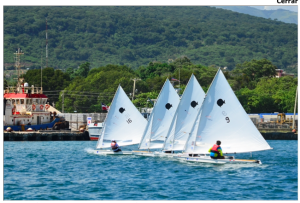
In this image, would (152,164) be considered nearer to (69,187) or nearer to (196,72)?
(69,187)

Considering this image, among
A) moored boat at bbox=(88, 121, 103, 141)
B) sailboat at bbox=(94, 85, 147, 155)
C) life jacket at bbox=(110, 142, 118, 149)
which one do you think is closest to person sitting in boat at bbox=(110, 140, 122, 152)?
life jacket at bbox=(110, 142, 118, 149)

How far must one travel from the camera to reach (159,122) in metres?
54.6

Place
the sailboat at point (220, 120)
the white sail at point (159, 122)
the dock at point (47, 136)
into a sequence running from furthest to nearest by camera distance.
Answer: the dock at point (47, 136) → the white sail at point (159, 122) → the sailboat at point (220, 120)

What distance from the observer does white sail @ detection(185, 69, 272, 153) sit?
44.9 metres

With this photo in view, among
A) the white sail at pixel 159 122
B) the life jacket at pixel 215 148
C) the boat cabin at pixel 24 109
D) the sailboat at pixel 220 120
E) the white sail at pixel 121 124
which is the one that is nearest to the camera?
the life jacket at pixel 215 148

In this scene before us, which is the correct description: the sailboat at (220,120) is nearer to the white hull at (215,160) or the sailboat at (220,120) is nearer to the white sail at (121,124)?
the white hull at (215,160)

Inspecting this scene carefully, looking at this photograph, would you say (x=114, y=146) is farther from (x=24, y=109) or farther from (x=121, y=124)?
(x=24, y=109)

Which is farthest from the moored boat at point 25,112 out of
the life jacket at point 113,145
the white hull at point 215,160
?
the white hull at point 215,160

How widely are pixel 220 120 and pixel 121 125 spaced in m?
15.0

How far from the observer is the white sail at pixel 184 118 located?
5103cm

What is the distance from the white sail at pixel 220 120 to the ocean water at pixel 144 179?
1.99 m

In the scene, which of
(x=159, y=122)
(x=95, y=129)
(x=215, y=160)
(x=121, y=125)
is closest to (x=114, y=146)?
(x=121, y=125)

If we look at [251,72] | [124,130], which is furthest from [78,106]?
[124,130]

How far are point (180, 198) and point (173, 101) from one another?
23.8 meters
